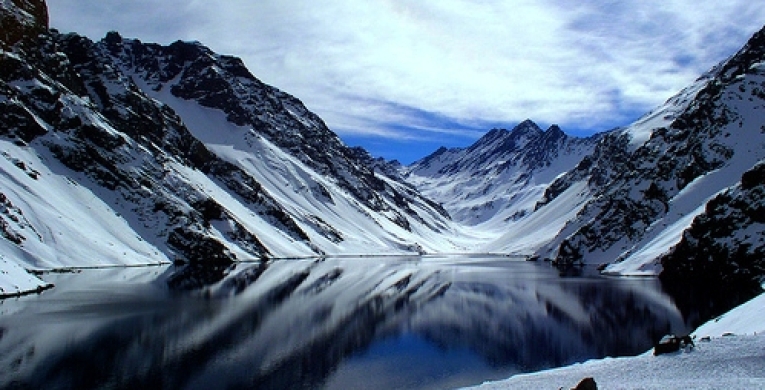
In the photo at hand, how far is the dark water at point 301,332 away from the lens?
3562 centimetres

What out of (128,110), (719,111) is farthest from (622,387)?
(128,110)

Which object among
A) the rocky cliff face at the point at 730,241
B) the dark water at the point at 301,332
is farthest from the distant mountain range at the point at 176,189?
the dark water at the point at 301,332

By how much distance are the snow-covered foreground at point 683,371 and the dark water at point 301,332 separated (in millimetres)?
6834

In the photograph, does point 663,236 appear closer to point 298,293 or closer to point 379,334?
point 298,293

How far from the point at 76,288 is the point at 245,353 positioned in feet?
126

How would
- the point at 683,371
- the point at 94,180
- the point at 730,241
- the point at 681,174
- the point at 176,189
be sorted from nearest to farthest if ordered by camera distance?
1. the point at 683,371
2. the point at 730,241
3. the point at 94,180
4. the point at 681,174
5. the point at 176,189

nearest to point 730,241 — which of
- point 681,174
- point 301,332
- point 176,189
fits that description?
point 681,174

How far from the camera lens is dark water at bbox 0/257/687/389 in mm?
35625

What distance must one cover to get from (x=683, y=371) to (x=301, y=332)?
3245cm

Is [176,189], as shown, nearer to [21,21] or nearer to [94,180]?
[94,180]

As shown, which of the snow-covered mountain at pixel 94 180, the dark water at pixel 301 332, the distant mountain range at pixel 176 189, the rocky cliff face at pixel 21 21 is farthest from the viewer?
the rocky cliff face at pixel 21 21

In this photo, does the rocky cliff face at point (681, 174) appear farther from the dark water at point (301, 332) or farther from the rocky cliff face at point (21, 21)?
the rocky cliff face at point (21, 21)

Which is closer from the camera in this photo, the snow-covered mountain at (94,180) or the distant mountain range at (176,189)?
the distant mountain range at (176,189)

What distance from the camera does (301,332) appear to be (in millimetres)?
50656
